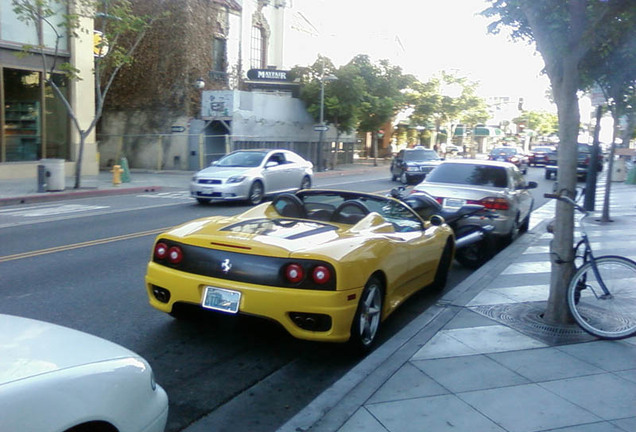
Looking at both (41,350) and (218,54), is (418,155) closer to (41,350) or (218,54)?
(218,54)

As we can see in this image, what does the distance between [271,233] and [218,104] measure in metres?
27.6

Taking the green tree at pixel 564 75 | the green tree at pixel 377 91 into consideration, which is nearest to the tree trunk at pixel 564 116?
the green tree at pixel 564 75


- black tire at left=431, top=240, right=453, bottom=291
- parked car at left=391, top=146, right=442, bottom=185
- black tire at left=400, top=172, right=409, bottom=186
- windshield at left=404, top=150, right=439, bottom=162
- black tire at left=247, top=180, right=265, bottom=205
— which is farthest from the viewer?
windshield at left=404, top=150, right=439, bottom=162

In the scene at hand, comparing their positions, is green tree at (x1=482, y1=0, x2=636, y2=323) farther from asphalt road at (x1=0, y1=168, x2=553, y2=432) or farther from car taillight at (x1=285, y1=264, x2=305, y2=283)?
car taillight at (x1=285, y1=264, x2=305, y2=283)

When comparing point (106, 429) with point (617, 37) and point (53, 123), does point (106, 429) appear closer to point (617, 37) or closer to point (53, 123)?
point (617, 37)

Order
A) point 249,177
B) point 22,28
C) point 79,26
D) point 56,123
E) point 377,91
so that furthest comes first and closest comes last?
1. point 377,91
2. point 56,123
3. point 22,28
4. point 79,26
5. point 249,177

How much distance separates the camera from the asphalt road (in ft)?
15.2

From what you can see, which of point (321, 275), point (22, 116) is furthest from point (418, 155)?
point (321, 275)

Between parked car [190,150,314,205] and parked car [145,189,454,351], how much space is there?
10372 millimetres

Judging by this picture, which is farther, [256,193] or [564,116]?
[256,193]

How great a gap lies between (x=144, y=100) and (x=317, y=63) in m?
10.9

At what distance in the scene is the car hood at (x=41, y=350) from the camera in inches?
103

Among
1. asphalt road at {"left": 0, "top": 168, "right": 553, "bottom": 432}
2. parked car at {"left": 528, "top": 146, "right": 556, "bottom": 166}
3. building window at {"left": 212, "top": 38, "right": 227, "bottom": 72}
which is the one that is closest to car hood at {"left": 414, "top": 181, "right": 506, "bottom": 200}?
asphalt road at {"left": 0, "top": 168, "right": 553, "bottom": 432}

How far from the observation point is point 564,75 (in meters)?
5.93
